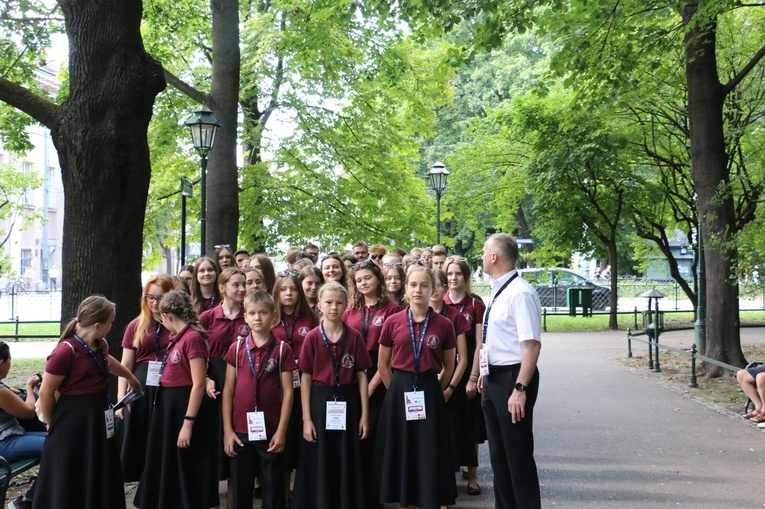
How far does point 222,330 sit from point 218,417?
69 centimetres

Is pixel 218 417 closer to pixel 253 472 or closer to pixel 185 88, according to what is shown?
pixel 253 472

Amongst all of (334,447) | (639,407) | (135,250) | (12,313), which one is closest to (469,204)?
(12,313)

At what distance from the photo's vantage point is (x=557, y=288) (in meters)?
34.2

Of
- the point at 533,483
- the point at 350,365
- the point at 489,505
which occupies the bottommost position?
the point at 489,505

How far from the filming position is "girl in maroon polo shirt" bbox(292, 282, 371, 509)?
6020 millimetres

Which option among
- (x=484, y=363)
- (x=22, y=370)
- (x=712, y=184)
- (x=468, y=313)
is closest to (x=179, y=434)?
(x=484, y=363)

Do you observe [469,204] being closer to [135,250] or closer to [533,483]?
[135,250]

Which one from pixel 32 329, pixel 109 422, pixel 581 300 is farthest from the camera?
pixel 581 300

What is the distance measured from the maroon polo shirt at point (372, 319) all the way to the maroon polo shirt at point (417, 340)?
549 mm

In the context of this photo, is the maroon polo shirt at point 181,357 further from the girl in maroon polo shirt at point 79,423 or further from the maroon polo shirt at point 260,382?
the girl in maroon polo shirt at point 79,423

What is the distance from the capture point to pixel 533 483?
18.6 feet

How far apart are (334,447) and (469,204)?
24.8 m

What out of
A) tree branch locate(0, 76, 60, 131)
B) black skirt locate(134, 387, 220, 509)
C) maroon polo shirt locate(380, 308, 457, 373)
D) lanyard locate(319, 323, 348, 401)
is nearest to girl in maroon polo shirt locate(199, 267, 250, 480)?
black skirt locate(134, 387, 220, 509)

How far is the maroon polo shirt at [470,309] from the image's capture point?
7.64m
